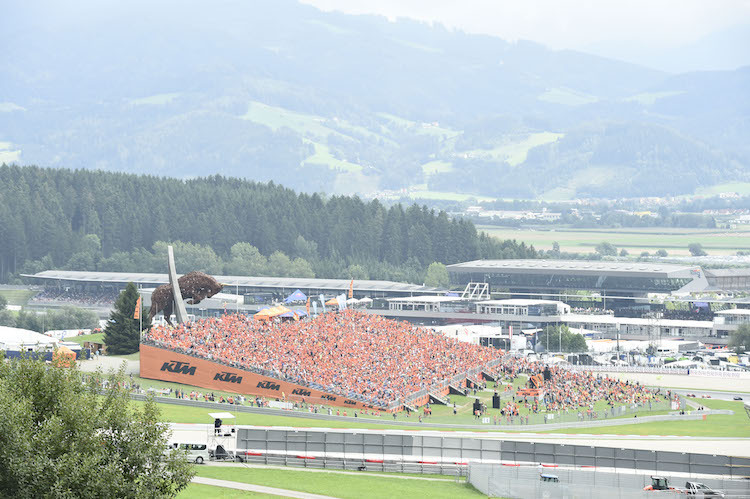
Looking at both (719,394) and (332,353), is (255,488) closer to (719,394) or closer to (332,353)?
(332,353)

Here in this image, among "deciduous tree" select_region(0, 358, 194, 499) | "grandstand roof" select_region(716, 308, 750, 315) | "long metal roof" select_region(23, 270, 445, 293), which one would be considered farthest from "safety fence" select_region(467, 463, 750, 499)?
"long metal roof" select_region(23, 270, 445, 293)

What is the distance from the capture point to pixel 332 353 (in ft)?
273

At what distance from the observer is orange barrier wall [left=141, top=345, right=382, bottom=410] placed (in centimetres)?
7638

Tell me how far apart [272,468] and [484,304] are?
3459 inches

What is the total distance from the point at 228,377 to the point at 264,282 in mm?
89155

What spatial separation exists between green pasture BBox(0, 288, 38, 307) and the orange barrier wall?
285 feet

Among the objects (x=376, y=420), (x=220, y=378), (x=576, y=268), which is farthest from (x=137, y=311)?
(x=576, y=268)

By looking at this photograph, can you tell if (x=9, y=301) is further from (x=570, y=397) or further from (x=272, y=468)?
(x=272, y=468)

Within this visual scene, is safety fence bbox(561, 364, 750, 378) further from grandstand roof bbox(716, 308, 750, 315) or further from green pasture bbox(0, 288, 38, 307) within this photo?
green pasture bbox(0, 288, 38, 307)

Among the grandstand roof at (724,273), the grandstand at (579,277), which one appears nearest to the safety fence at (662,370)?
the grandstand at (579,277)

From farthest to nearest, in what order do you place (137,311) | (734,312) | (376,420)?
1. (734,312)
2. (137,311)
3. (376,420)

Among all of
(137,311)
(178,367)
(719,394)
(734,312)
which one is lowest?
(719,394)

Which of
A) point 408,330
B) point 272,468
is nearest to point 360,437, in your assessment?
point 272,468

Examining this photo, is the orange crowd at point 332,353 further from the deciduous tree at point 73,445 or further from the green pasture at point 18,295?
the green pasture at point 18,295
